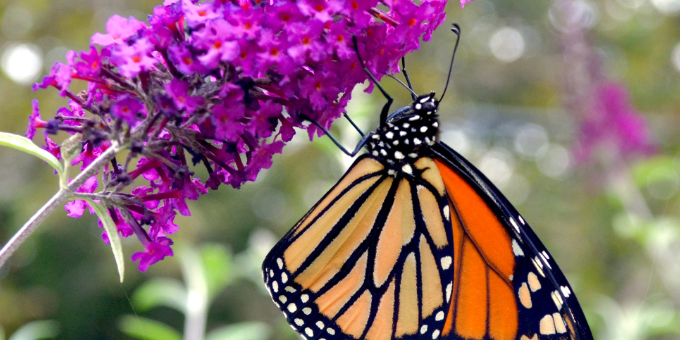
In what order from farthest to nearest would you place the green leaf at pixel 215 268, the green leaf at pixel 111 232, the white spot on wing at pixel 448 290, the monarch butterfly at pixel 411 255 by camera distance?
the green leaf at pixel 215 268, the white spot on wing at pixel 448 290, the monarch butterfly at pixel 411 255, the green leaf at pixel 111 232

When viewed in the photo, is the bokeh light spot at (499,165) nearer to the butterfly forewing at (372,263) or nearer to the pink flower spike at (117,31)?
the butterfly forewing at (372,263)

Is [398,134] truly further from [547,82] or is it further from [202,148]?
[547,82]

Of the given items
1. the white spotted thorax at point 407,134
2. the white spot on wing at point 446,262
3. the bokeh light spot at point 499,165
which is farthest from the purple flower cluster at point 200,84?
the bokeh light spot at point 499,165

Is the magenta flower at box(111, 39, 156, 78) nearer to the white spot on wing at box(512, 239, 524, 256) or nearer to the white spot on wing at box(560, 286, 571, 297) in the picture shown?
the white spot on wing at box(512, 239, 524, 256)

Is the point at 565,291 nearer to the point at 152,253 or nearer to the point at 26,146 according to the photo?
the point at 152,253

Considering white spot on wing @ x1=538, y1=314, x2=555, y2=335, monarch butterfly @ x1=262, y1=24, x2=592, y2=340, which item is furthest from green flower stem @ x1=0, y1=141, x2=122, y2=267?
white spot on wing @ x1=538, y1=314, x2=555, y2=335

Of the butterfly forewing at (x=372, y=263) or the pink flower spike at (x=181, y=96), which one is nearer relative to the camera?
the pink flower spike at (x=181, y=96)
